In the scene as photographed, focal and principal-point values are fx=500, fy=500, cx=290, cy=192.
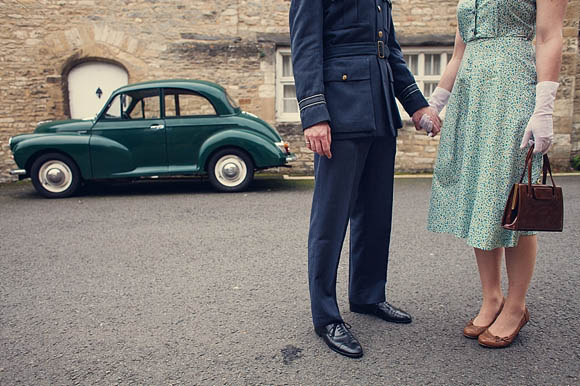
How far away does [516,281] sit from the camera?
253 cm

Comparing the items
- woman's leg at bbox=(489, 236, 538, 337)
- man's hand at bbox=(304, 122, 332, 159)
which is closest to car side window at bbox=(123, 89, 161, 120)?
man's hand at bbox=(304, 122, 332, 159)

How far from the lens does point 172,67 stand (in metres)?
10.0

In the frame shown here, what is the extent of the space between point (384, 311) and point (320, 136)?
113 centimetres

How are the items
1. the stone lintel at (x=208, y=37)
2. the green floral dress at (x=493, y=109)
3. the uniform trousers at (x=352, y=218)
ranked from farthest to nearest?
the stone lintel at (x=208, y=37)
the uniform trousers at (x=352, y=218)
the green floral dress at (x=493, y=109)

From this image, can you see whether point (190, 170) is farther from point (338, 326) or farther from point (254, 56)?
point (338, 326)

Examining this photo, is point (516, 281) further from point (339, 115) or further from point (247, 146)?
point (247, 146)

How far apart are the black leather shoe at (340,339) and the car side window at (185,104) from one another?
5796 millimetres

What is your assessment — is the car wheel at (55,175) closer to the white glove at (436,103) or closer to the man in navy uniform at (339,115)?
the man in navy uniform at (339,115)

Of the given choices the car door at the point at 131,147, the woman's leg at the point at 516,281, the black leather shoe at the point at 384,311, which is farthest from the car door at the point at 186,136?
the woman's leg at the point at 516,281

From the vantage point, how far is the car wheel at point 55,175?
754cm

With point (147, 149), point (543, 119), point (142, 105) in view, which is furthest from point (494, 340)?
point (142, 105)

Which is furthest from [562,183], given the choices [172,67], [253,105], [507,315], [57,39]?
[57,39]

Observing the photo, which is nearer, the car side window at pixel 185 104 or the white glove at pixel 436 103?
the white glove at pixel 436 103

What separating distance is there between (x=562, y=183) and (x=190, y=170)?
6.12 meters
